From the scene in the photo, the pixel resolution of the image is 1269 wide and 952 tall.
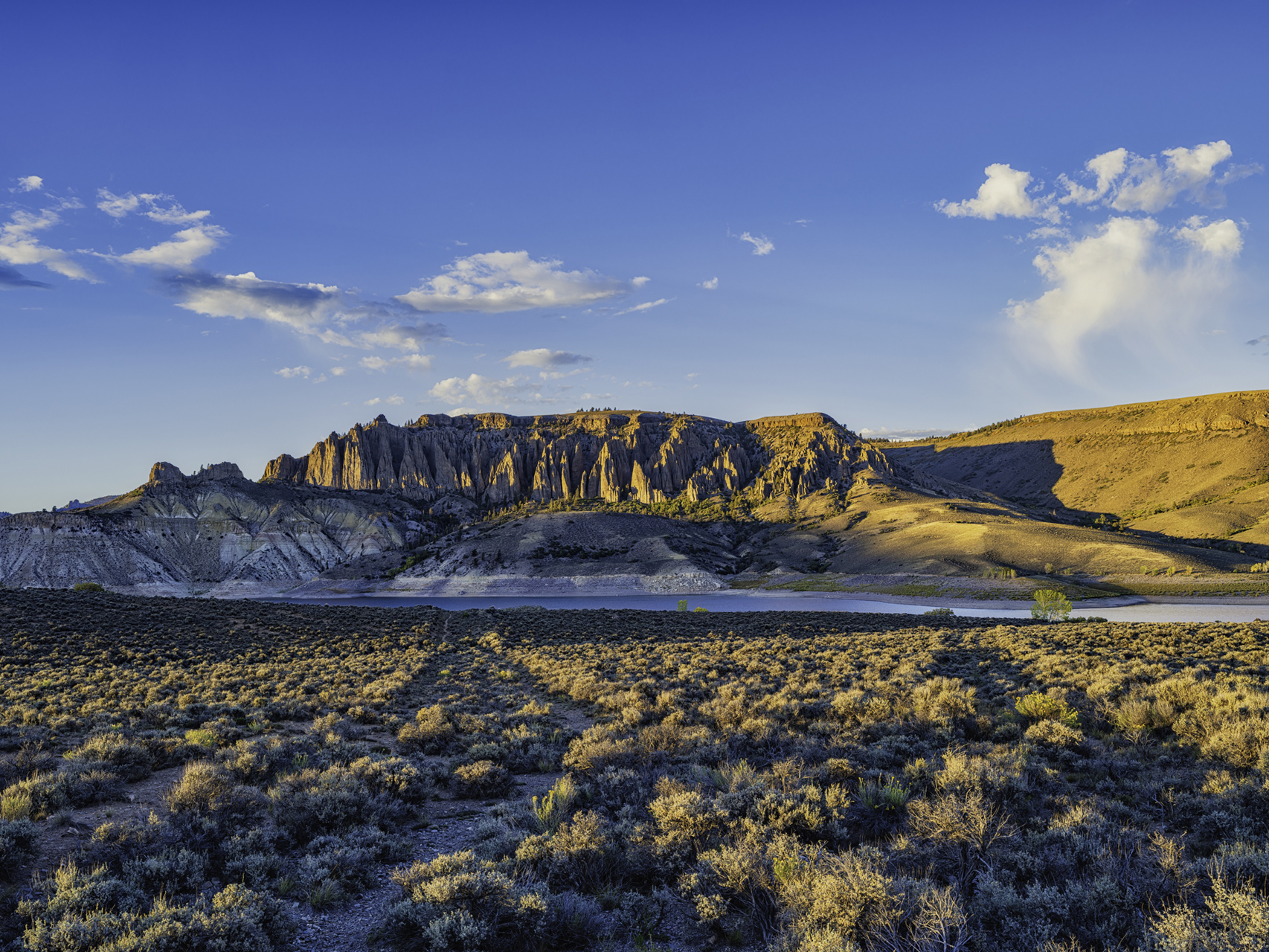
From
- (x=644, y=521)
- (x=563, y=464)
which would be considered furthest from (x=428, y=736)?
(x=563, y=464)

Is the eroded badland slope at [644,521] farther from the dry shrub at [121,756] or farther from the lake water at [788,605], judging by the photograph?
the dry shrub at [121,756]

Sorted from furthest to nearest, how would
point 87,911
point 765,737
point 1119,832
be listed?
point 765,737
point 1119,832
point 87,911

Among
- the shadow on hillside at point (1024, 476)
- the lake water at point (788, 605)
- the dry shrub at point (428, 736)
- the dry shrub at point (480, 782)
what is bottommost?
the lake water at point (788, 605)

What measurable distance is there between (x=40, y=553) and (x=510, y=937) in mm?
118492

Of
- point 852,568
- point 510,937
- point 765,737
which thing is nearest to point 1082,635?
point 765,737

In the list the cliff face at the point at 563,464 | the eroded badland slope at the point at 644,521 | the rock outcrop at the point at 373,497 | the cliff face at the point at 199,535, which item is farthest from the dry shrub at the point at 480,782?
the cliff face at the point at 563,464

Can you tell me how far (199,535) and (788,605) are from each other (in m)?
98.9

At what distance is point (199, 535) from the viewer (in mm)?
109188

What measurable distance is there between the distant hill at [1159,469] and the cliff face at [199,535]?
140802mm

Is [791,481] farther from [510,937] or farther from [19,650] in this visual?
[510,937]

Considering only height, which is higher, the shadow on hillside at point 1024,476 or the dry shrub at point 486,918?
the shadow on hillside at point 1024,476

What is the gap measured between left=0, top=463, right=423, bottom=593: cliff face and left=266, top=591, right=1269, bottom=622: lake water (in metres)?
15.3

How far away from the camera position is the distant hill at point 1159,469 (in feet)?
346

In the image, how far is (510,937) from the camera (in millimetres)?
5281
